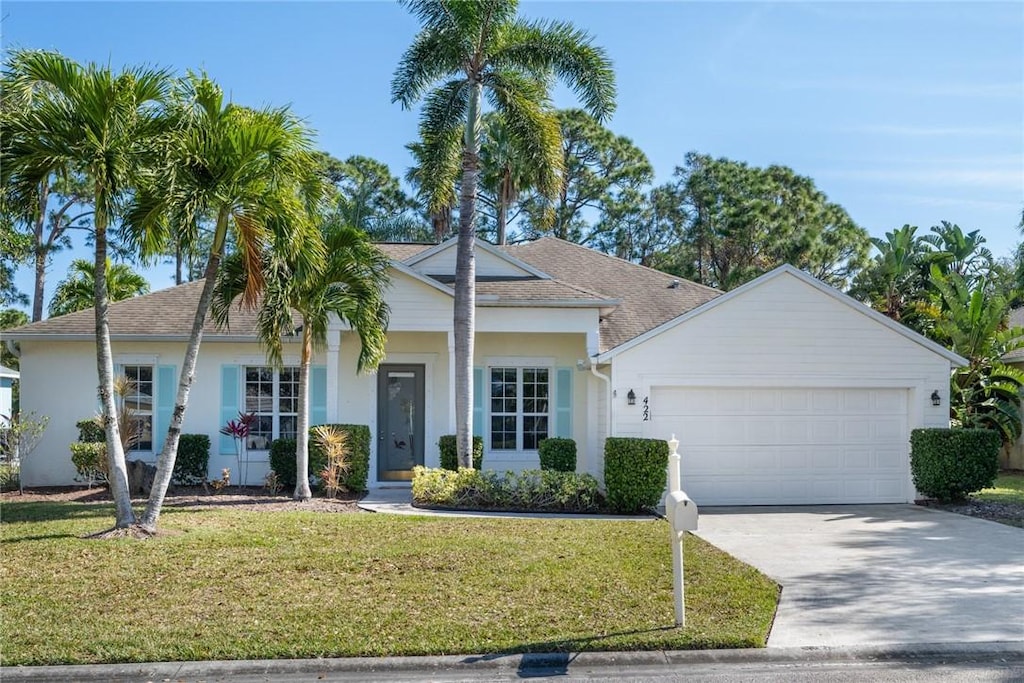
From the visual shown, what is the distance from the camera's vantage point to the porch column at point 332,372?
15.5 m

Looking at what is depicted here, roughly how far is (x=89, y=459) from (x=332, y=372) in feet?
15.2

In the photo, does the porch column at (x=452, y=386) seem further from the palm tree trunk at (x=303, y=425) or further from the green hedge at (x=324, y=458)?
the palm tree trunk at (x=303, y=425)

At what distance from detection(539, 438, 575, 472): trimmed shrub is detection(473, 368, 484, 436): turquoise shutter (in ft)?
5.85

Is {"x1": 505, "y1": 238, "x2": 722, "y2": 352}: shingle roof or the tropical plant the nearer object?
{"x1": 505, "y1": 238, "x2": 722, "y2": 352}: shingle roof

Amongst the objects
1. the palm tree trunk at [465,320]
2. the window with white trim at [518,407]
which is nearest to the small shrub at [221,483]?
the palm tree trunk at [465,320]

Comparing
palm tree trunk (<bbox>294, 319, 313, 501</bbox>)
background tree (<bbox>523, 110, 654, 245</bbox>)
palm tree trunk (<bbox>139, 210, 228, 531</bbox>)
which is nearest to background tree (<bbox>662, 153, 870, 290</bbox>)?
background tree (<bbox>523, 110, 654, 245</bbox>)

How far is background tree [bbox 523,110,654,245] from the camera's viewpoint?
1373 inches

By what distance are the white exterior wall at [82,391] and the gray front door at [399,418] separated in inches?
62.5

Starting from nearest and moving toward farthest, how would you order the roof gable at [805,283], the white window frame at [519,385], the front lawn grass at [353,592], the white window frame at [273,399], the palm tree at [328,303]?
1. the front lawn grass at [353,592]
2. the palm tree at [328,303]
3. the roof gable at [805,283]
4. the white window frame at [273,399]
5. the white window frame at [519,385]

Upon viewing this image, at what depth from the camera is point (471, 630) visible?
267 inches

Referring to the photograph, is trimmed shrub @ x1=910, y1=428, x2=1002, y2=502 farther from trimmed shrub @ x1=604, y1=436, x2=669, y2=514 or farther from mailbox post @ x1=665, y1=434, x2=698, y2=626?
mailbox post @ x1=665, y1=434, x2=698, y2=626

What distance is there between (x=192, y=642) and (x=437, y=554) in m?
3.39

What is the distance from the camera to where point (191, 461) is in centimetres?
1590

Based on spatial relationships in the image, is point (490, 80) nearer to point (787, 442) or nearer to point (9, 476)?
point (787, 442)
